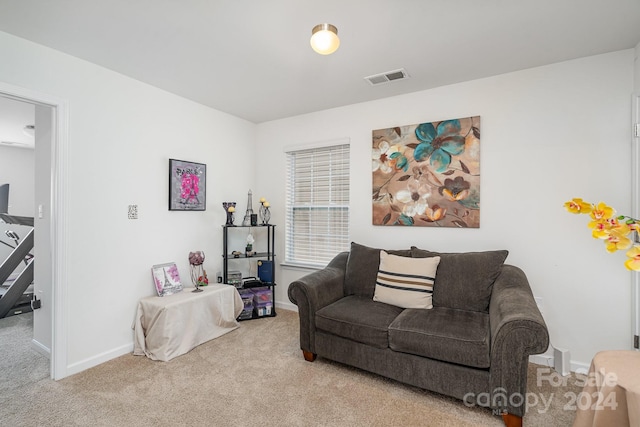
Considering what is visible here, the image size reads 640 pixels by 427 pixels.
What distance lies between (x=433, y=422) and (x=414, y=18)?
99.3 inches

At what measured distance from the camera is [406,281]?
102 inches

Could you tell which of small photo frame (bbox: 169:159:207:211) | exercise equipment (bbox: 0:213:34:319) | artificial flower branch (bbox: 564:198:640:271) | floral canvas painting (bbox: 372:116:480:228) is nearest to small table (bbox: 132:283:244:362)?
small photo frame (bbox: 169:159:207:211)

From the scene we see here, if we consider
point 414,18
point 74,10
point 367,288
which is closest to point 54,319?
point 74,10

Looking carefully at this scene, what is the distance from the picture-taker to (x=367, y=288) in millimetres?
2857

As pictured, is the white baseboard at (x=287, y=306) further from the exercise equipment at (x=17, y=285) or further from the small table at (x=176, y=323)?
the exercise equipment at (x=17, y=285)

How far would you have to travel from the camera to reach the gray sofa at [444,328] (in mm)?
1739

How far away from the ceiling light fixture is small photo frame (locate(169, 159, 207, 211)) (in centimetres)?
207

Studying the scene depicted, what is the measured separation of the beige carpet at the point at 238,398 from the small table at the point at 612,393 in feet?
2.34

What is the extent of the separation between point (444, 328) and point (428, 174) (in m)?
1.54

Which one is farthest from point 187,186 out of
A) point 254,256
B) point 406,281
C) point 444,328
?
point 444,328

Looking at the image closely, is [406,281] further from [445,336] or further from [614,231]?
[614,231]

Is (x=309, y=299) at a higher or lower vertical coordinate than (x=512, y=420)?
higher

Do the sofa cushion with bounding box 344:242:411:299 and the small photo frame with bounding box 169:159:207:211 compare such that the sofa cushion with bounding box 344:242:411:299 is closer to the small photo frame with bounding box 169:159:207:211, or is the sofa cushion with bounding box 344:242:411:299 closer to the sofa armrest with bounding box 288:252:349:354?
the sofa armrest with bounding box 288:252:349:354

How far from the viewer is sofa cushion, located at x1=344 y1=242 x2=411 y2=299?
9.37ft
